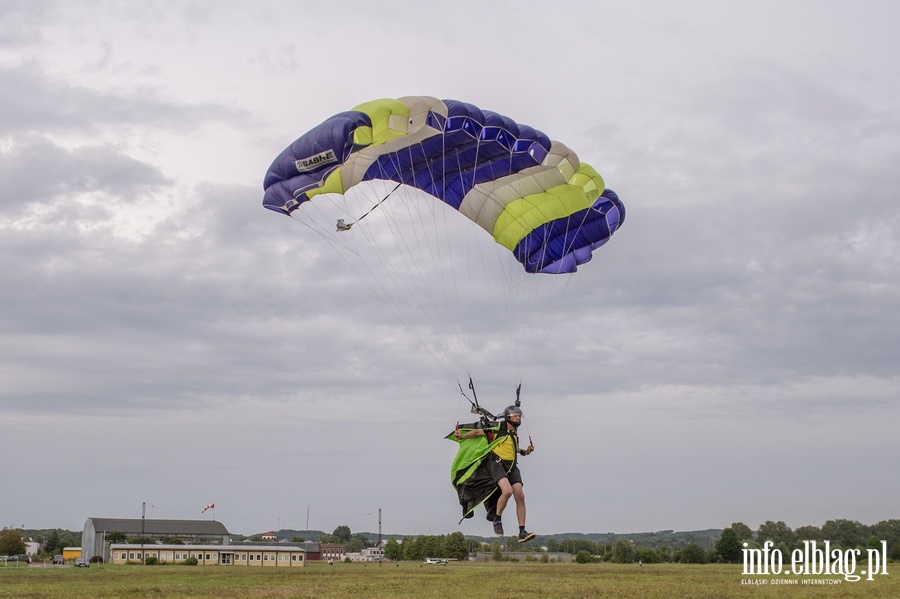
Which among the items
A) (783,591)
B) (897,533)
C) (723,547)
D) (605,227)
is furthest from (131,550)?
(897,533)

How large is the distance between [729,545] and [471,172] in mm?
64467

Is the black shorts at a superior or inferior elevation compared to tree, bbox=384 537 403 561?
superior

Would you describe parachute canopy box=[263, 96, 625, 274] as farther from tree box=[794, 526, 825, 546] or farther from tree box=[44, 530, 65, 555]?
tree box=[44, 530, 65, 555]

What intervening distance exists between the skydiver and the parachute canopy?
447 centimetres

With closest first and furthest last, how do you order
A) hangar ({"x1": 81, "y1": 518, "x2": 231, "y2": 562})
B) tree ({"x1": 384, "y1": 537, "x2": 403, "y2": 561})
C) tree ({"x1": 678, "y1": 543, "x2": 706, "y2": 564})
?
tree ({"x1": 678, "y1": 543, "x2": 706, "y2": 564})
hangar ({"x1": 81, "y1": 518, "x2": 231, "y2": 562})
tree ({"x1": 384, "y1": 537, "x2": 403, "y2": 561})

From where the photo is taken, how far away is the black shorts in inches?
570

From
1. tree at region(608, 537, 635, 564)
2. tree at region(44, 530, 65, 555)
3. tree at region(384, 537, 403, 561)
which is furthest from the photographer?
tree at region(44, 530, 65, 555)

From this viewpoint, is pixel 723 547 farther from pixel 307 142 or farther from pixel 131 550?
pixel 307 142

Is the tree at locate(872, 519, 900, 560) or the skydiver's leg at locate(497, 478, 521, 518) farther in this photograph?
the tree at locate(872, 519, 900, 560)

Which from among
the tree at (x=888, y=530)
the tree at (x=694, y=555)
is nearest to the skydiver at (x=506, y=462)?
the tree at (x=694, y=555)

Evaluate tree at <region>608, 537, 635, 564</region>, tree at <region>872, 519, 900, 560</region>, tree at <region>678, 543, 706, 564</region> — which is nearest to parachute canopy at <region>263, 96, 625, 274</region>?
tree at <region>678, 543, 706, 564</region>

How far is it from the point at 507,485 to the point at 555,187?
5.74 metres

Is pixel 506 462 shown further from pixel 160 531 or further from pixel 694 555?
pixel 160 531

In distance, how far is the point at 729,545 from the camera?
72938mm
